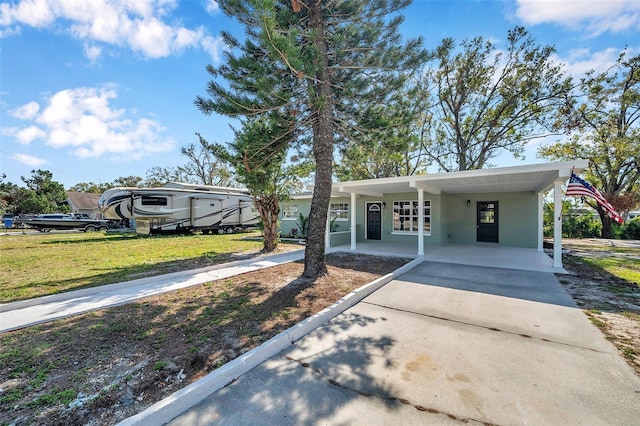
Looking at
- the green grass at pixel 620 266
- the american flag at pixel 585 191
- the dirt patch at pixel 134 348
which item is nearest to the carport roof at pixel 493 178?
the american flag at pixel 585 191

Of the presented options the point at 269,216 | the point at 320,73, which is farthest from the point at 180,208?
the point at 320,73

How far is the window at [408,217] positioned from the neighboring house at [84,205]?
36135 mm

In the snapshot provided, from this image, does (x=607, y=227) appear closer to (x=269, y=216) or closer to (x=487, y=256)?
(x=487, y=256)

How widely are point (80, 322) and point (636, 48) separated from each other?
24.9 metres

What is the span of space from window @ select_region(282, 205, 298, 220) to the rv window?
23.4ft

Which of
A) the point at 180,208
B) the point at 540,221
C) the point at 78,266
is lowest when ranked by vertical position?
the point at 78,266

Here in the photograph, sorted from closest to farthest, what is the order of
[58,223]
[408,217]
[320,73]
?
[320,73] < [408,217] < [58,223]

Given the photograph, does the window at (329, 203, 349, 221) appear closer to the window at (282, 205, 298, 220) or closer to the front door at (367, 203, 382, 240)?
the front door at (367, 203, 382, 240)

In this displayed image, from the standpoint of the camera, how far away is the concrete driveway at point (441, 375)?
2.17 meters

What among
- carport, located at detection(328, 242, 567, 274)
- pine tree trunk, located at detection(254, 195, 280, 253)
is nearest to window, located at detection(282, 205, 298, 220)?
pine tree trunk, located at detection(254, 195, 280, 253)

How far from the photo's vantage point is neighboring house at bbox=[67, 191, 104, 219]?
3256cm

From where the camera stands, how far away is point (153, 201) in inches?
601

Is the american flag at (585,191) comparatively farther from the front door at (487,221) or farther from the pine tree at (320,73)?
the pine tree at (320,73)

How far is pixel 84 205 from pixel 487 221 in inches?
1691
